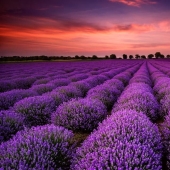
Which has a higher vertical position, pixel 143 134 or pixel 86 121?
pixel 143 134

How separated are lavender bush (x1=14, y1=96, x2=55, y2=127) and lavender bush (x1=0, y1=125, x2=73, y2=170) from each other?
1.84m

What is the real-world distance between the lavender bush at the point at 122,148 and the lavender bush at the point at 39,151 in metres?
0.22

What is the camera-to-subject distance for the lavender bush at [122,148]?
2.09m

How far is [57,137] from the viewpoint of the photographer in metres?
2.83

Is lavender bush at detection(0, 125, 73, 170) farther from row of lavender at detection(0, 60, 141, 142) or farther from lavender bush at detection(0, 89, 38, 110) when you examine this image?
lavender bush at detection(0, 89, 38, 110)

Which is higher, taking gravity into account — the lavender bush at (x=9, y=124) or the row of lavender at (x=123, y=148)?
the row of lavender at (x=123, y=148)

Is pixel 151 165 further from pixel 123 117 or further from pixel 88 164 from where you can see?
pixel 123 117

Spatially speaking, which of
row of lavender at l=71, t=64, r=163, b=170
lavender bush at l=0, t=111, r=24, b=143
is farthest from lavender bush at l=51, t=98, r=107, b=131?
row of lavender at l=71, t=64, r=163, b=170

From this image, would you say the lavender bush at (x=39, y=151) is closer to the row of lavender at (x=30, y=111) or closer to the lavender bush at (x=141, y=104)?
the row of lavender at (x=30, y=111)

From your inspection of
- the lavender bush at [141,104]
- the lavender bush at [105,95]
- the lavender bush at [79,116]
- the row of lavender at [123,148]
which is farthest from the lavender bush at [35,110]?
the row of lavender at [123,148]

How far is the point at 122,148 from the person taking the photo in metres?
2.29

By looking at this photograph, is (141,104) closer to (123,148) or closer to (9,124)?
(123,148)

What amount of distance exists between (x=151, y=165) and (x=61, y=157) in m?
1.11

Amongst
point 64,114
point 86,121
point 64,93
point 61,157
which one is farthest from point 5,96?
point 61,157
